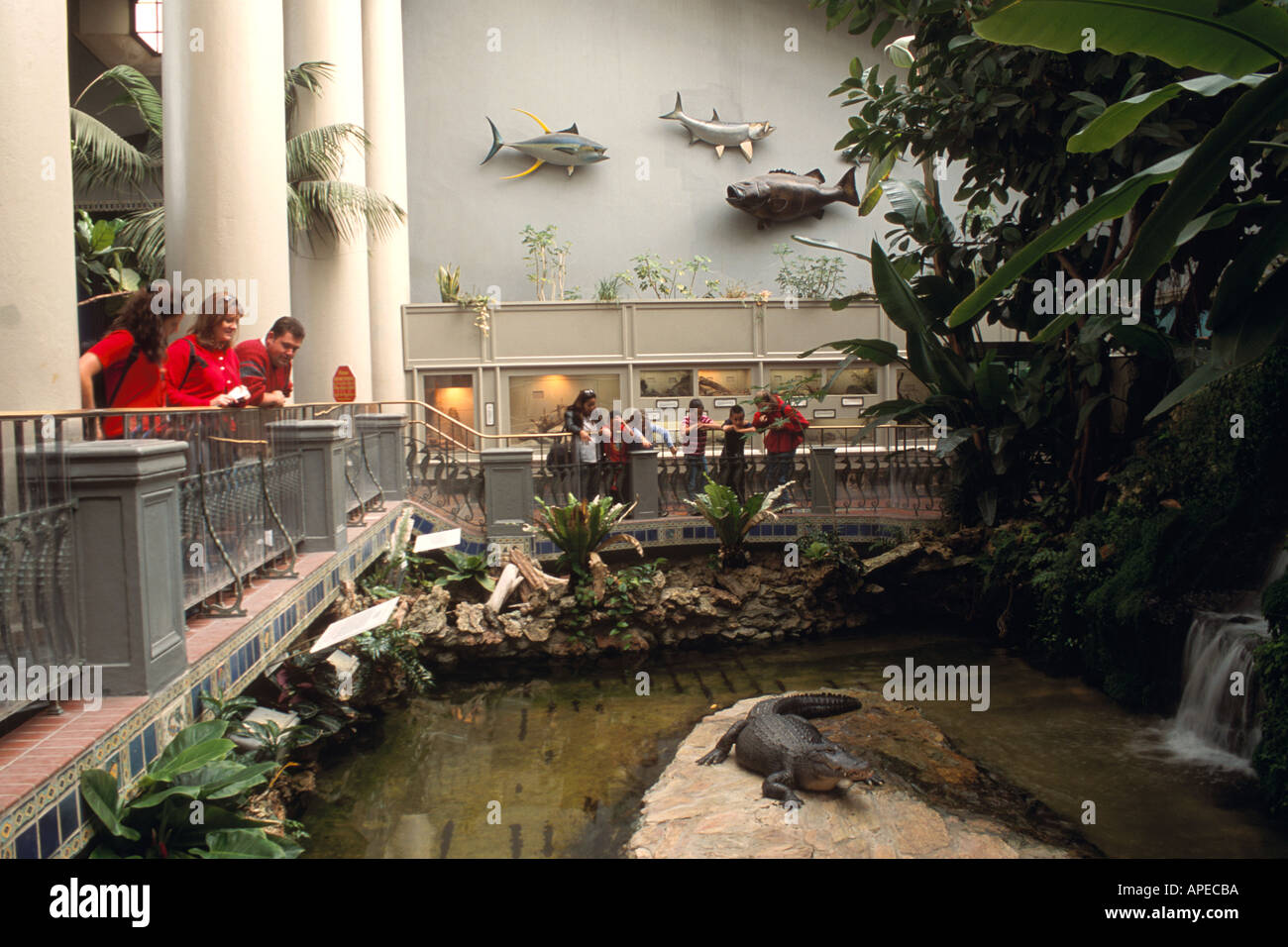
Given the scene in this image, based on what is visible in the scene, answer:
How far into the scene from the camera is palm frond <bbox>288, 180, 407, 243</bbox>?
10.1 m

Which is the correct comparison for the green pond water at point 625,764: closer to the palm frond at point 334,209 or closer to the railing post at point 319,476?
the railing post at point 319,476

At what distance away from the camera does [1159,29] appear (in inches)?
114

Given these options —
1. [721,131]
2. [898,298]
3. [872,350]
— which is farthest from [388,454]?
[721,131]

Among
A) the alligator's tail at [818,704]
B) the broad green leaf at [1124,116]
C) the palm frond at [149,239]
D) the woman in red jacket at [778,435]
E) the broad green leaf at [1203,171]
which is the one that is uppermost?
the palm frond at [149,239]

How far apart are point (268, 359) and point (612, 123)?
15.5m

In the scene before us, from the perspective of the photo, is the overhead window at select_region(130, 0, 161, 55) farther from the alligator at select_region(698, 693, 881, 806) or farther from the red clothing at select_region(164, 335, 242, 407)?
the alligator at select_region(698, 693, 881, 806)

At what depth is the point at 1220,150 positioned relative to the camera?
2551 mm

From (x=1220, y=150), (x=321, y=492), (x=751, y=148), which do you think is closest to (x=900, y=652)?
(x=321, y=492)

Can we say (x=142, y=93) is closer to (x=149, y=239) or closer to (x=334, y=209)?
(x=149, y=239)

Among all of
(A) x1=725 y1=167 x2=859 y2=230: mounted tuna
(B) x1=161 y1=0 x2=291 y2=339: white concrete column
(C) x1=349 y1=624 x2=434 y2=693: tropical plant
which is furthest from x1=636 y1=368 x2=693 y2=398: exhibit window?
(B) x1=161 y1=0 x2=291 y2=339: white concrete column

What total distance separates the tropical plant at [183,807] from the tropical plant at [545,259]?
15.0m

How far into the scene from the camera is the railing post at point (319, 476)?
651 cm

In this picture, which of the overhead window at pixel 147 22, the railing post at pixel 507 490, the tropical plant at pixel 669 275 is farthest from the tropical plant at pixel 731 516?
the overhead window at pixel 147 22
